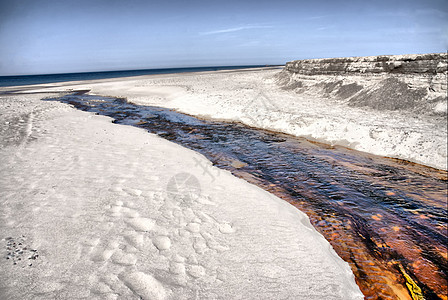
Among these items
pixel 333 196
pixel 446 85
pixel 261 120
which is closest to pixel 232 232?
pixel 333 196

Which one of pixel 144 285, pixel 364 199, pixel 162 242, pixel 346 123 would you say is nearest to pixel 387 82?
pixel 346 123

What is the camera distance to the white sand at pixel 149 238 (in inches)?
96.0

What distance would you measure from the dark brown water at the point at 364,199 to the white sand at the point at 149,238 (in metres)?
0.56

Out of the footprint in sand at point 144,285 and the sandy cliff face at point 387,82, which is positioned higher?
the sandy cliff face at point 387,82

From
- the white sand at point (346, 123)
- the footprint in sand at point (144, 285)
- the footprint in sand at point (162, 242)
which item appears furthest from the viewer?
the white sand at point (346, 123)

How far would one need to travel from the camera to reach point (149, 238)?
10.3 ft

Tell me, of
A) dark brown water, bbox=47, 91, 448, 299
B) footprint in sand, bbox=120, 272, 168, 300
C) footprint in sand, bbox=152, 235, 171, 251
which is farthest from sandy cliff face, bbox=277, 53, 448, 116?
footprint in sand, bbox=120, 272, 168, 300

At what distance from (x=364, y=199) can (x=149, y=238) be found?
15.2 feet

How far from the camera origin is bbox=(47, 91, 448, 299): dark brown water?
3339 mm

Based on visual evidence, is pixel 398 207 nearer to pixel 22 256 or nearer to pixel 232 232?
pixel 232 232

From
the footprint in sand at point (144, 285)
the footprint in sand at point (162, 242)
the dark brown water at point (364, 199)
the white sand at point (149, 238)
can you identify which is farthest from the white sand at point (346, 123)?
the footprint in sand at point (144, 285)

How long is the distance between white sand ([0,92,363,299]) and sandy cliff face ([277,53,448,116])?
9990 mm

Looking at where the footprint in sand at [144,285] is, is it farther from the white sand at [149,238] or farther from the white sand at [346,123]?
the white sand at [346,123]

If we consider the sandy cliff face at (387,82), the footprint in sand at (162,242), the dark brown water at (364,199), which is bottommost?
the dark brown water at (364,199)
